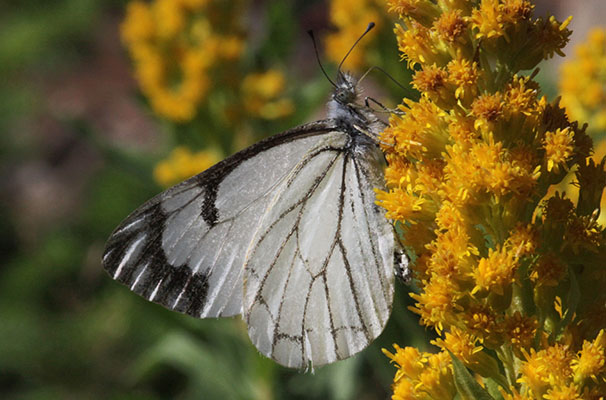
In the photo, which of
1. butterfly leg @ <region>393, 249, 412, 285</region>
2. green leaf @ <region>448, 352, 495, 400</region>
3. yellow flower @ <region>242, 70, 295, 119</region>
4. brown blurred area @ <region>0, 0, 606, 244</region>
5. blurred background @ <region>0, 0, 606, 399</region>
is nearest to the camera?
green leaf @ <region>448, 352, 495, 400</region>

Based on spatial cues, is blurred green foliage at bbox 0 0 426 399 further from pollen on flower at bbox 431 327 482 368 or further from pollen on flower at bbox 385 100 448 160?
pollen on flower at bbox 385 100 448 160

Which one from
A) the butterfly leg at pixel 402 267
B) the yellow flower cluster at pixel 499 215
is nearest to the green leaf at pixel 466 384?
the yellow flower cluster at pixel 499 215

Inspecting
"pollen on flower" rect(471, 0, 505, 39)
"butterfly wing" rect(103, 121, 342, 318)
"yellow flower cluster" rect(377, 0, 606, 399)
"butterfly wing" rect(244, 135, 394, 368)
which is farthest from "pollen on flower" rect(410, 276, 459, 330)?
"butterfly wing" rect(103, 121, 342, 318)

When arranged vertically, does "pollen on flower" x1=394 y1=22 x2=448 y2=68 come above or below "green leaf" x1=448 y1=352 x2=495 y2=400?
above

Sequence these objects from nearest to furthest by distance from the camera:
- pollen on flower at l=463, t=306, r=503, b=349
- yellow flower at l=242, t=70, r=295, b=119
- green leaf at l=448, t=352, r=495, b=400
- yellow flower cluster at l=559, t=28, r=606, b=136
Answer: green leaf at l=448, t=352, r=495, b=400 < pollen on flower at l=463, t=306, r=503, b=349 < yellow flower cluster at l=559, t=28, r=606, b=136 < yellow flower at l=242, t=70, r=295, b=119

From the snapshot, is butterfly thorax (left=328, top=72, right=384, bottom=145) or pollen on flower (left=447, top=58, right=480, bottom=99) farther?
butterfly thorax (left=328, top=72, right=384, bottom=145)

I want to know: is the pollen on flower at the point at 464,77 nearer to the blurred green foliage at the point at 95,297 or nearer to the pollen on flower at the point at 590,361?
the pollen on flower at the point at 590,361

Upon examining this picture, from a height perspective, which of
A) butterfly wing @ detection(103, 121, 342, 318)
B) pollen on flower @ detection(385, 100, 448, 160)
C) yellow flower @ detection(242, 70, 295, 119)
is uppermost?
yellow flower @ detection(242, 70, 295, 119)

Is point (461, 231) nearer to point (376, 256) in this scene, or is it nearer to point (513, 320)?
point (513, 320)
